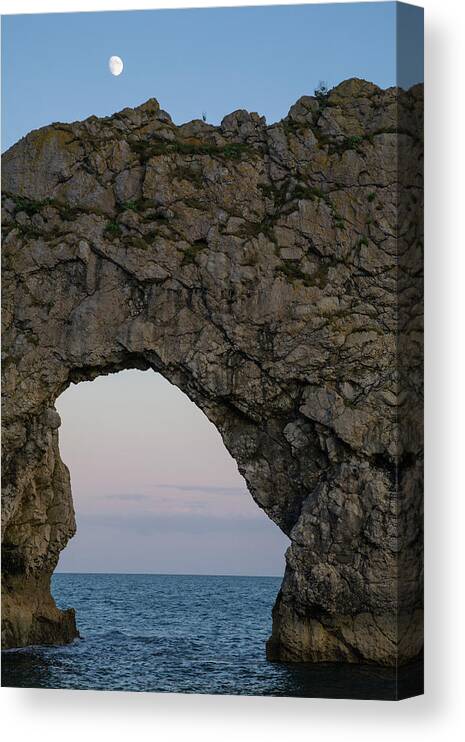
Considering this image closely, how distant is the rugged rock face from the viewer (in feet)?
70.2

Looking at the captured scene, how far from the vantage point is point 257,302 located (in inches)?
872

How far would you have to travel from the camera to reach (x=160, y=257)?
22656 millimetres

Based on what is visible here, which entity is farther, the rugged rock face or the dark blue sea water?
the rugged rock face

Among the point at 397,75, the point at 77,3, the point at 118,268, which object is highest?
the point at 77,3

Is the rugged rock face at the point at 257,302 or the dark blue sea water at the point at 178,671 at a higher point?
the rugged rock face at the point at 257,302

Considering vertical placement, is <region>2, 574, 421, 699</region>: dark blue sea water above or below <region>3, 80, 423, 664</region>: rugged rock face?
below

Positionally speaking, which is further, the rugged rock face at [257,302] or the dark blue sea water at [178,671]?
the rugged rock face at [257,302]

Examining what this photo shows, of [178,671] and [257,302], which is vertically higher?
[257,302]

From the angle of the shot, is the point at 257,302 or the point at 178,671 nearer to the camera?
the point at 178,671

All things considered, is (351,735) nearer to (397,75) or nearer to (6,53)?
(397,75)

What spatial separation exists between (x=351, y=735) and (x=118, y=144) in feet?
31.8

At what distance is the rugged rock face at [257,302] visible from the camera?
843 inches

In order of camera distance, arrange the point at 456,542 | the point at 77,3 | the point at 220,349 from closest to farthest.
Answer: the point at 456,542
the point at 77,3
the point at 220,349

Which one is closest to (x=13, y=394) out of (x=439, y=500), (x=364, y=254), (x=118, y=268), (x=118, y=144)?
(x=118, y=268)
